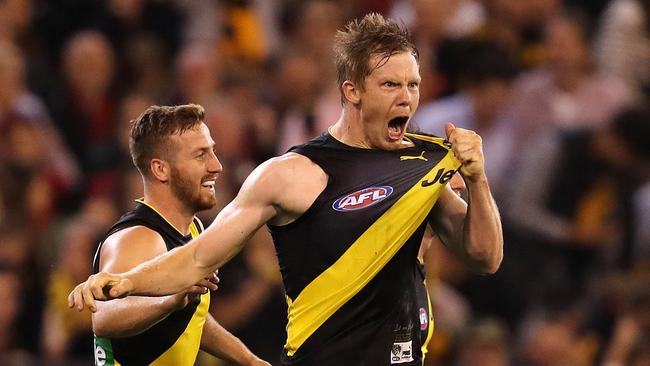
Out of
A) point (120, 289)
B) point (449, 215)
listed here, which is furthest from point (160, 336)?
point (449, 215)

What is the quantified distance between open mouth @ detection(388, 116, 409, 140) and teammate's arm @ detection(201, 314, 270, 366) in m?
1.50

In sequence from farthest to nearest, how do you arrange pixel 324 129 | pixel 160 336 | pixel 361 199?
1. pixel 324 129
2. pixel 160 336
3. pixel 361 199

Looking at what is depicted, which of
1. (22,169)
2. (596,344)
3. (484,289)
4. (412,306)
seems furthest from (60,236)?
(412,306)

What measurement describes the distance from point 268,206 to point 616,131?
16.6 feet

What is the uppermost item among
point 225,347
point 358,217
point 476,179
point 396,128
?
point 396,128

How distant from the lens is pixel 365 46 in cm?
593

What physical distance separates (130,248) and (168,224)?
0.36m

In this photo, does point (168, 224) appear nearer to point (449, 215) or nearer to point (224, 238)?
point (224, 238)

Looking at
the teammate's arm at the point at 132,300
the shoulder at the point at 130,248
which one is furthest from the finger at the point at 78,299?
the shoulder at the point at 130,248

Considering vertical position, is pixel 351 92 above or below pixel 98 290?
above

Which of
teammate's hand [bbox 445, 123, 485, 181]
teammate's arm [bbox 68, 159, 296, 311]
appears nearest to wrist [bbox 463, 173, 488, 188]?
teammate's hand [bbox 445, 123, 485, 181]

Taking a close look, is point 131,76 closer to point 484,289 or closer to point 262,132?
point 262,132

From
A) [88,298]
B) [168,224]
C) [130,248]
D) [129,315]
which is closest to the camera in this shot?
[88,298]

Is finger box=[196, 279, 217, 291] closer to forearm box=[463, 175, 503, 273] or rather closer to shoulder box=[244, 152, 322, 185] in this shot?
shoulder box=[244, 152, 322, 185]
